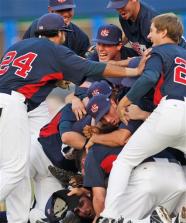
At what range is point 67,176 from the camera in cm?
739

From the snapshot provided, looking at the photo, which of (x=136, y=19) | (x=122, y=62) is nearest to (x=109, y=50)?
(x=122, y=62)

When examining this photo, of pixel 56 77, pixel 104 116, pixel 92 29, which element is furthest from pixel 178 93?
pixel 92 29

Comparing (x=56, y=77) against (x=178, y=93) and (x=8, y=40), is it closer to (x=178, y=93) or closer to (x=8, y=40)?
(x=178, y=93)

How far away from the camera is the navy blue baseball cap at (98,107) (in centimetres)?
669

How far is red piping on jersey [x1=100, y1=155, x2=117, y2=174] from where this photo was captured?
265 inches

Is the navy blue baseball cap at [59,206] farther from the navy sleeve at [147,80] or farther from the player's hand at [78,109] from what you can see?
the navy sleeve at [147,80]

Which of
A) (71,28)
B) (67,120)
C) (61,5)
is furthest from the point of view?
(71,28)

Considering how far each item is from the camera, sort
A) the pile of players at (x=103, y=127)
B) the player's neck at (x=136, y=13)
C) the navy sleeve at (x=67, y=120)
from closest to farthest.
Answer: the pile of players at (x=103, y=127), the navy sleeve at (x=67, y=120), the player's neck at (x=136, y=13)

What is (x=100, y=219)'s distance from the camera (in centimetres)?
645

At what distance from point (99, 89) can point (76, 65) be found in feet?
0.92

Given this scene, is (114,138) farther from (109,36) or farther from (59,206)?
(109,36)

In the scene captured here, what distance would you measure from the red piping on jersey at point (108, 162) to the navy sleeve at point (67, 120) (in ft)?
1.88

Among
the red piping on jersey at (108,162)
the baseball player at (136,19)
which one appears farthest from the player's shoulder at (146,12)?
the red piping on jersey at (108,162)

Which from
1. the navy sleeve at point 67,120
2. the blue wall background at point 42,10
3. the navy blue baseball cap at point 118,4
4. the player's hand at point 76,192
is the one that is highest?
the navy blue baseball cap at point 118,4
